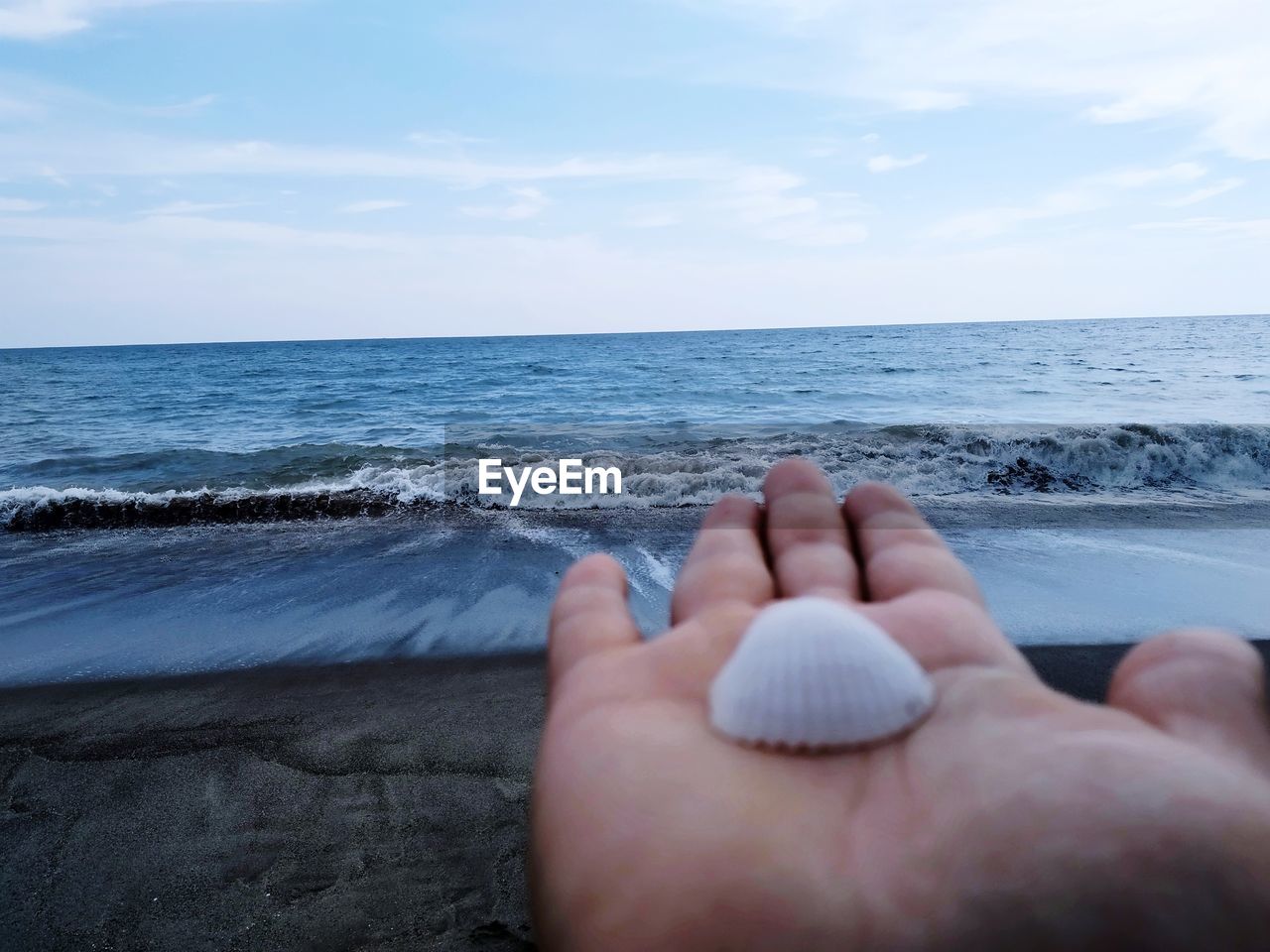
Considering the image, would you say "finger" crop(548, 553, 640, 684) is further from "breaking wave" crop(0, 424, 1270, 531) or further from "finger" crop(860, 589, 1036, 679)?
"breaking wave" crop(0, 424, 1270, 531)

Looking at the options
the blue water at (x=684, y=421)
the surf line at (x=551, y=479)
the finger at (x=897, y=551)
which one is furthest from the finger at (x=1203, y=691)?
the surf line at (x=551, y=479)

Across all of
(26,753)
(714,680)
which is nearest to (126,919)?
(26,753)

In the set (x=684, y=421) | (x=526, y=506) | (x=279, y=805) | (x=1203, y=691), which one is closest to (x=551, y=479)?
(x=526, y=506)

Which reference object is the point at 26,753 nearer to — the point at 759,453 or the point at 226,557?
the point at 226,557

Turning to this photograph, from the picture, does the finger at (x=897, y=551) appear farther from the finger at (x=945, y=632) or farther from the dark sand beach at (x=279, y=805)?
the dark sand beach at (x=279, y=805)

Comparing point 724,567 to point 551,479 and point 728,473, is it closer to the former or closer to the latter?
point 728,473

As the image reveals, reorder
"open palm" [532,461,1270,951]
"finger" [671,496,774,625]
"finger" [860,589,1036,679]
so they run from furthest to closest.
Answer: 1. "finger" [671,496,774,625]
2. "finger" [860,589,1036,679]
3. "open palm" [532,461,1270,951]

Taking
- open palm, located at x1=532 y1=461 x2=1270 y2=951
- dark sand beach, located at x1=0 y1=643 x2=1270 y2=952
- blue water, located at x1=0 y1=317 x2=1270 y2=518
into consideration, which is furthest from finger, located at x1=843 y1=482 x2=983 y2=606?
blue water, located at x1=0 y1=317 x2=1270 y2=518
